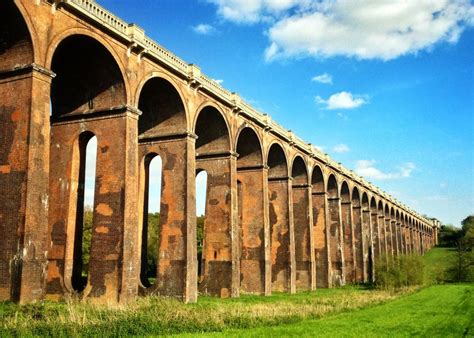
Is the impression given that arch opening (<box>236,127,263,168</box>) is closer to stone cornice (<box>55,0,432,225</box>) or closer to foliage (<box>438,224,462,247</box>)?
stone cornice (<box>55,0,432,225</box>)

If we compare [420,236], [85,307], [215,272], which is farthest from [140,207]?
[420,236]

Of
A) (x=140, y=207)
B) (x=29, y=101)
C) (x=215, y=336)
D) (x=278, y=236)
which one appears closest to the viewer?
(x=215, y=336)

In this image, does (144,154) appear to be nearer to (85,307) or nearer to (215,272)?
(215,272)

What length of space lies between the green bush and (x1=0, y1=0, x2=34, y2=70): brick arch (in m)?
31.8

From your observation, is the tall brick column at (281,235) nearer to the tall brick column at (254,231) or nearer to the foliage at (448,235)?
the tall brick column at (254,231)

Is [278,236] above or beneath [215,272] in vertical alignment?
above

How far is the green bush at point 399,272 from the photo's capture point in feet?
124

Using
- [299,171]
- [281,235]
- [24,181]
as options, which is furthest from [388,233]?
[24,181]

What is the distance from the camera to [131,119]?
65.0 ft

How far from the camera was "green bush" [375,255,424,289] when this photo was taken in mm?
37906

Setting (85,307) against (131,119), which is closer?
(85,307)

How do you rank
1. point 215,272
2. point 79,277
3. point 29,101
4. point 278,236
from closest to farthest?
point 29,101 < point 79,277 < point 215,272 < point 278,236

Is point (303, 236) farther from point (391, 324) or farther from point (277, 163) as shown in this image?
point (391, 324)

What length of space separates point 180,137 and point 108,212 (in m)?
6.26
